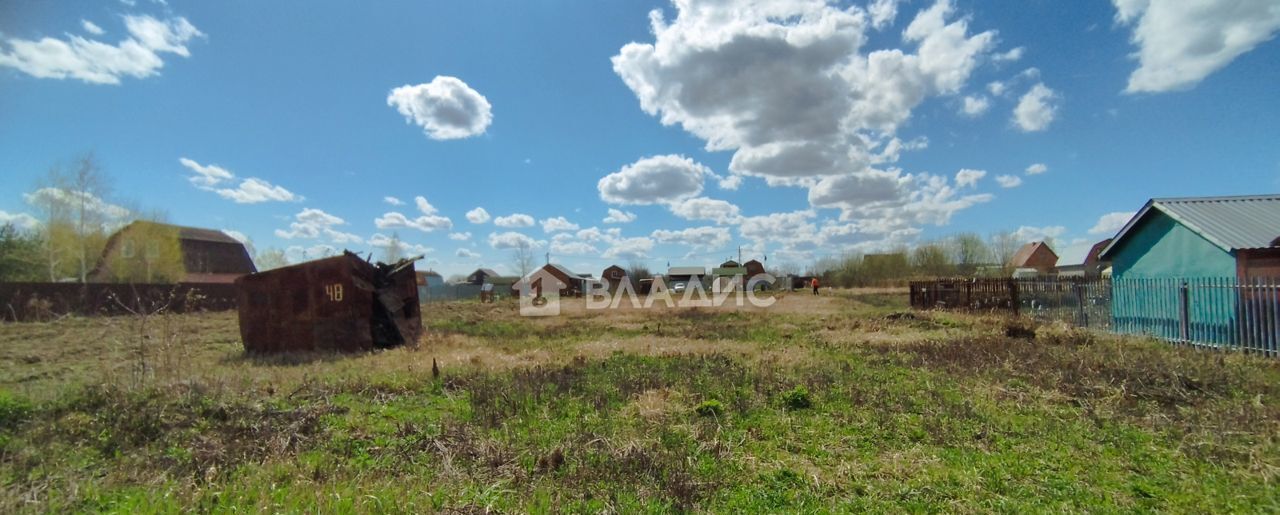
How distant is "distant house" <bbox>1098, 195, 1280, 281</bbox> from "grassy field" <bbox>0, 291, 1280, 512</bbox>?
3153mm

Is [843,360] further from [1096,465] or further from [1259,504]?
[1259,504]

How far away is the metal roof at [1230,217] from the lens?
394 inches

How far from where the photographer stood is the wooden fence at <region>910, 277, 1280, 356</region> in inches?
334

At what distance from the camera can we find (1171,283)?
10523 millimetres

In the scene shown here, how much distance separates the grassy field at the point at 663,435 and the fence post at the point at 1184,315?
2.13m

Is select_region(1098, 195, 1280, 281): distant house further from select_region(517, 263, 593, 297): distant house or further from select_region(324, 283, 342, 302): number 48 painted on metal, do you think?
select_region(517, 263, 593, 297): distant house

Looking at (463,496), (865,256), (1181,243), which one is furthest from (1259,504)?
(865,256)

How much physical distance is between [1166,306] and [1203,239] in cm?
171

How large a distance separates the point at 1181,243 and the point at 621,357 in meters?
13.0

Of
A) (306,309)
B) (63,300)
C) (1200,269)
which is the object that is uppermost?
(1200,269)

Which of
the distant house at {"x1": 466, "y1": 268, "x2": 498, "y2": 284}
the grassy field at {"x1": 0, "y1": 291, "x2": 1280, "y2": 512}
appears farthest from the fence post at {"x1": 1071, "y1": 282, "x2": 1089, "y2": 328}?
the distant house at {"x1": 466, "y1": 268, "x2": 498, "y2": 284}

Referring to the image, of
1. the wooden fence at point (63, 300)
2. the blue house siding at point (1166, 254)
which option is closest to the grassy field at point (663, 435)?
the blue house siding at point (1166, 254)

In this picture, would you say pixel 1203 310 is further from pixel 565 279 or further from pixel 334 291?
pixel 565 279

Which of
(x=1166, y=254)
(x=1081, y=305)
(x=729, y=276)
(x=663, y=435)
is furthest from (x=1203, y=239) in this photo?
(x=729, y=276)
